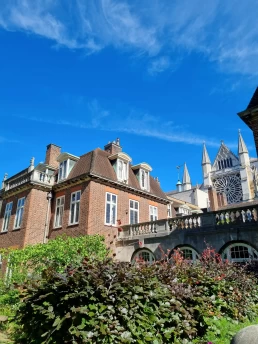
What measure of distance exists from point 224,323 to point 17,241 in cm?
1765

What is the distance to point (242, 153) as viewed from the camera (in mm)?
77875

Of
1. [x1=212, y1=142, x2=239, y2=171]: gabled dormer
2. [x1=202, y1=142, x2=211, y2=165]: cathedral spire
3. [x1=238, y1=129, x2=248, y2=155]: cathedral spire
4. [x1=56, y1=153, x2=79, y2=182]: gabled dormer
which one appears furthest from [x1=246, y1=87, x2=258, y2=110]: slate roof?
[x1=202, y1=142, x2=211, y2=165]: cathedral spire

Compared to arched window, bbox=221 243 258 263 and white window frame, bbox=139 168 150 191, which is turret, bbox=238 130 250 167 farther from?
arched window, bbox=221 243 258 263

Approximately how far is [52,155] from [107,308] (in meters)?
21.6

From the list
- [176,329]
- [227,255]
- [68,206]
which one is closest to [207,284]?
[176,329]

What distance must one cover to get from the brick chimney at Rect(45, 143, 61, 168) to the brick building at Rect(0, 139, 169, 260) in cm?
13

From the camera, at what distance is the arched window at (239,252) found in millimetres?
13531

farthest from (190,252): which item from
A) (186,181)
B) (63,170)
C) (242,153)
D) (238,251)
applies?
(186,181)

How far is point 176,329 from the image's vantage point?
4.68 metres

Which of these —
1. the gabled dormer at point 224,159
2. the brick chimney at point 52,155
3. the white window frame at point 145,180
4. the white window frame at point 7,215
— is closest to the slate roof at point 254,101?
the white window frame at point 145,180

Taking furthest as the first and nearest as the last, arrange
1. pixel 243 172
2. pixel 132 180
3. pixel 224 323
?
pixel 243 172, pixel 132 180, pixel 224 323

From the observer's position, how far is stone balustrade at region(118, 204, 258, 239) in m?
13.9

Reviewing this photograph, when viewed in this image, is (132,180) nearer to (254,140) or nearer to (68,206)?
(68,206)

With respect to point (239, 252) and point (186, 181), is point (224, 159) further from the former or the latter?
point (239, 252)
